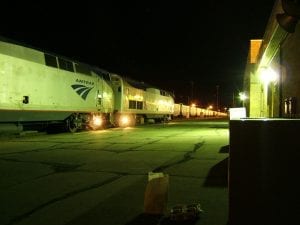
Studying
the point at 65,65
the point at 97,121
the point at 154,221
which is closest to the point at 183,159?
the point at 154,221

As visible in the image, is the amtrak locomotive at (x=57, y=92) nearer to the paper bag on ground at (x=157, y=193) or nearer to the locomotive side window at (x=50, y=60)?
the locomotive side window at (x=50, y=60)

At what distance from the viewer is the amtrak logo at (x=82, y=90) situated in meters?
23.1

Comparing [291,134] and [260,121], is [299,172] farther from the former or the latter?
[260,121]

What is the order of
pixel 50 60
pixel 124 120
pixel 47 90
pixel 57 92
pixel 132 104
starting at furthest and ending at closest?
pixel 132 104 < pixel 124 120 < pixel 57 92 < pixel 50 60 < pixel 47 90

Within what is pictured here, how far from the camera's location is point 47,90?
20125 mm

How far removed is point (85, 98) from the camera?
24406mm

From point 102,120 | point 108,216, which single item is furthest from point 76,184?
point 102,120

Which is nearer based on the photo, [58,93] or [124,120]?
[58,93]

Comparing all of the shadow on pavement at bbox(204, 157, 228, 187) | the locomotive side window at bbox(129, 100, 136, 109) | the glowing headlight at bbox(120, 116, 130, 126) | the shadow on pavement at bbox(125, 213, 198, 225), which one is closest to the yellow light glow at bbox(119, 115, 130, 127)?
the glowing headlight at bbox(120, 116, 130, 126)

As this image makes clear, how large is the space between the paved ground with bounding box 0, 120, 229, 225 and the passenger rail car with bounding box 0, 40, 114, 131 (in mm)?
5092

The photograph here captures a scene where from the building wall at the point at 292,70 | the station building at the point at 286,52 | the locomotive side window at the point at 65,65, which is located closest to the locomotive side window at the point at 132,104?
the locomotive side window at the point at 65,65

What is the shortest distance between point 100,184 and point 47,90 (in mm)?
13393

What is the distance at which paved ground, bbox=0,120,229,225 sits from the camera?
5523 mm

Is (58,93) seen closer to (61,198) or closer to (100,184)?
(100,184)
